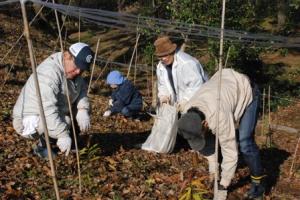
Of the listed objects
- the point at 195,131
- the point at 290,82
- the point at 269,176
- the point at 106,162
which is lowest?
the point at 290,82

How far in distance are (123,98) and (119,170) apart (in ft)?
10.3

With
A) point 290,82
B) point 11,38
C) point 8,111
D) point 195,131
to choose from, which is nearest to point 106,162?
point 195,131

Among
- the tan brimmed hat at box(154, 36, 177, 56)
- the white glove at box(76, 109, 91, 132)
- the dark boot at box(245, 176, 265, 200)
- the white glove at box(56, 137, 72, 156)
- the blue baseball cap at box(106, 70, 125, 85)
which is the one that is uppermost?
the tan brimmed hat at box(154, 36, 177, 56)

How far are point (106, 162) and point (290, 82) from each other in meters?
11.7

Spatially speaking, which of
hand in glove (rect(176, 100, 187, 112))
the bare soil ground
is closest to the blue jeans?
the bare soil ground

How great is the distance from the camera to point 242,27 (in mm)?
11227

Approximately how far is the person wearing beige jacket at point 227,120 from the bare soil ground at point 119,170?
1.19 ft

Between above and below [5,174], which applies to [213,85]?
above

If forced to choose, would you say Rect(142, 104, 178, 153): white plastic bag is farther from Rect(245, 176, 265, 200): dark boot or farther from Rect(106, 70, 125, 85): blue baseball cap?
Rect(106, 70, 125, 85): blue baseball cap

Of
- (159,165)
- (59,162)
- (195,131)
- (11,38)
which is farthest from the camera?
(11,38)

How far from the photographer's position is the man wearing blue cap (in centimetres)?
479

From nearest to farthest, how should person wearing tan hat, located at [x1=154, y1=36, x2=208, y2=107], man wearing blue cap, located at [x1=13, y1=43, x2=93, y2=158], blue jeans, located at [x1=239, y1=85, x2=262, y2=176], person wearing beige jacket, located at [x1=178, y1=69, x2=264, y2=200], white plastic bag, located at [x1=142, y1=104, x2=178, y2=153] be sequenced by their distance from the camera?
person wearing beige jacket, located at [x1=178, y1=69, x2=264, y2=200] < blue jeans, located at [x1=239, y1=85, x2=262, y2=176] < man wearing blue cap, located at [x1=13, y1=43, x2=93, y2=158] < person wearing tan hat, located at [x1=154, y1=36, x2=208, y2=107] < white plastic bag, located at [x1=142, y1=104, x2=178, y2=153]

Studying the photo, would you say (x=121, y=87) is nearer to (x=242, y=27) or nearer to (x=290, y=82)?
(x=242, y=27)

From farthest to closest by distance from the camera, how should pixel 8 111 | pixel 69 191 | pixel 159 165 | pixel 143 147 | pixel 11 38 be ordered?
pixel 11 38
pixel 8 111
pixel 143 147
pixel 159 165
pixel 69 191
